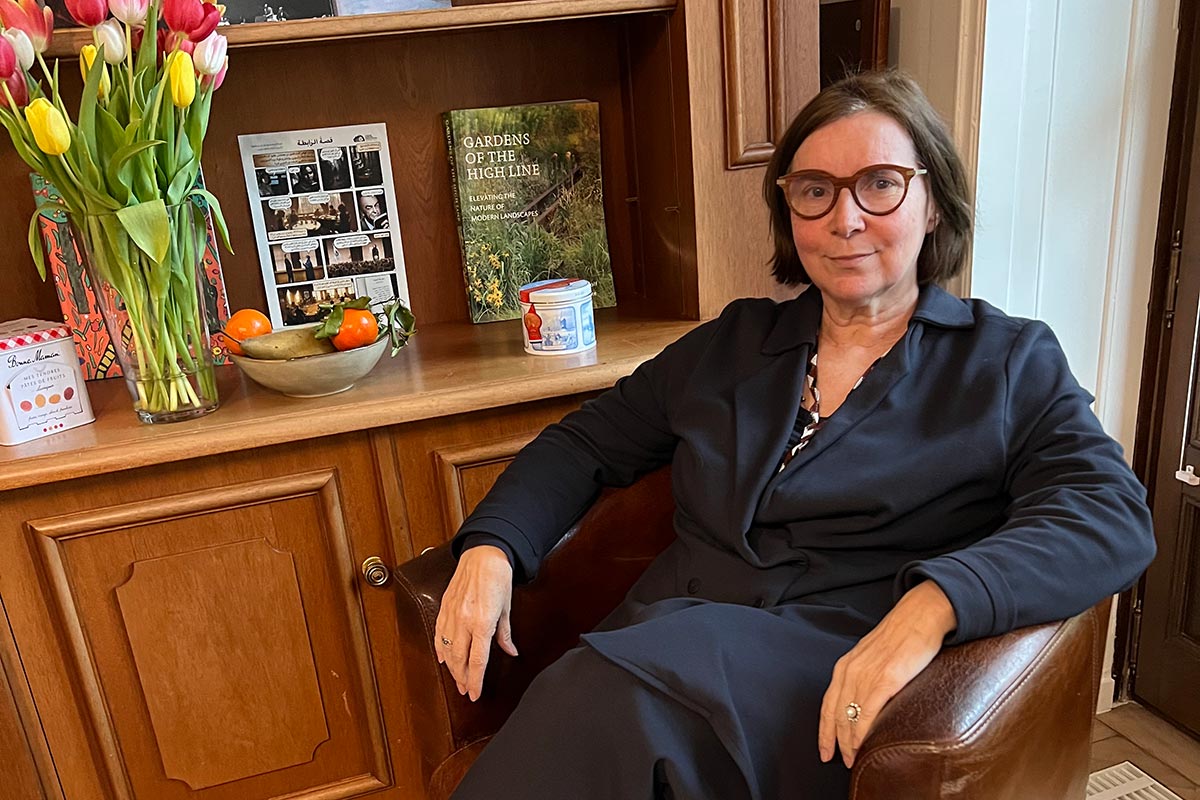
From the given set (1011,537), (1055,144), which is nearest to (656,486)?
(1011,537)

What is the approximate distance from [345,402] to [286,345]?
155 mm

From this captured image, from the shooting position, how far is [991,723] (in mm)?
927

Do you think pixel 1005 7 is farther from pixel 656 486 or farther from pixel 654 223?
pixel 656 486

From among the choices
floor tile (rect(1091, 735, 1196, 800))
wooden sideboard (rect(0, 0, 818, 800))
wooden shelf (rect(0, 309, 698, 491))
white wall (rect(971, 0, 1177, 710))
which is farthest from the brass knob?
floor tile (rect(1091, 735, 1196, 800))

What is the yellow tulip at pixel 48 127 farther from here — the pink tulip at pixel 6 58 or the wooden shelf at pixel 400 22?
the wooden shelf at pixel 400 22

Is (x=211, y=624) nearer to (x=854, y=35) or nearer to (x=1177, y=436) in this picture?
(x=854, y=35)

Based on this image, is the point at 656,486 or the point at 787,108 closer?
the point at 656,486

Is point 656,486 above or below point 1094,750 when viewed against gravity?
above

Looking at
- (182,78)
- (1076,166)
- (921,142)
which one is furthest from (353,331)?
(1076,166)

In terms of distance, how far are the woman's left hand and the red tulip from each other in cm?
129

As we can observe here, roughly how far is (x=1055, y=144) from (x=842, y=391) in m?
0.70

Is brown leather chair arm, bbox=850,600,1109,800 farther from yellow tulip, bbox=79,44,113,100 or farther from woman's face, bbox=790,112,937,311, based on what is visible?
yellow tulip, bbox=79,44,113,100

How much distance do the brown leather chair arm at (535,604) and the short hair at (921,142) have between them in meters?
0.50

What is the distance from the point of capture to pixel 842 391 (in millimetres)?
1362
